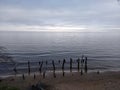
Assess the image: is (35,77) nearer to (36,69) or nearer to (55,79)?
(55,79)

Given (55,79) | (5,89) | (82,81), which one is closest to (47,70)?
(55,79)

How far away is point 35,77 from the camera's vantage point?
125ft

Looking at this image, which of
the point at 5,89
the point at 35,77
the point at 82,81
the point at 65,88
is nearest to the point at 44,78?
the point at 35,77

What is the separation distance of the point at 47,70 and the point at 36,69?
84.3 inches

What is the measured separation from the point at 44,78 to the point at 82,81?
5982 mm

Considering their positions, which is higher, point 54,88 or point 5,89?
point 5,89

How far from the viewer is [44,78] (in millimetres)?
37250

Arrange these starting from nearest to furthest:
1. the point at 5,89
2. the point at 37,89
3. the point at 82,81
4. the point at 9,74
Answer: the point at 5,89
the point at 37,89
the point at 82,81
the point at 9,74

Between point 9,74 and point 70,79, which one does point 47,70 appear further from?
point 70,79

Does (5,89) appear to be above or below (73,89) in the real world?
above

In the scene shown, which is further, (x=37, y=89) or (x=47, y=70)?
(x=47, y=70)

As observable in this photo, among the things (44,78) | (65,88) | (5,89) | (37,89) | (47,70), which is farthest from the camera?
(47,70)

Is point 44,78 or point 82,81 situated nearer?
point 82,81

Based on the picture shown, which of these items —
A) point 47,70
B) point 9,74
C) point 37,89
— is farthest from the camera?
point 47,70
